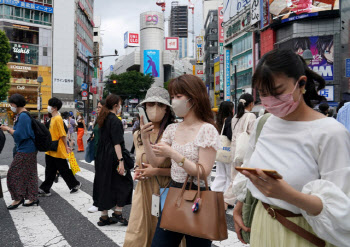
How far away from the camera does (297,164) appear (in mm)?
1453

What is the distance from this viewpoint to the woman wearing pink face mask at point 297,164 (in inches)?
52.2

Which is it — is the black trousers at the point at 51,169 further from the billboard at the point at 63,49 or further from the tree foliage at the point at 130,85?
the tree foliage at the point at 130,85

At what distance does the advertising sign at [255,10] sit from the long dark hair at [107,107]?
3614cm

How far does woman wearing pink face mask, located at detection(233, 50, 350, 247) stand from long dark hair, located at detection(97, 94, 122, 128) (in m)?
3.37

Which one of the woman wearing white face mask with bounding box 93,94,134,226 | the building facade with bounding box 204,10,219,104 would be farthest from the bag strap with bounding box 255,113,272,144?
the building facade with bounding box 204,10,219,104

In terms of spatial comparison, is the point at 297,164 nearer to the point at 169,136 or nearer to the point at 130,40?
the point at 169,136

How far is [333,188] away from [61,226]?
4275mm

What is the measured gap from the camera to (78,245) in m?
4.02

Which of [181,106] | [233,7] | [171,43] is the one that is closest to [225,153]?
[181,106]

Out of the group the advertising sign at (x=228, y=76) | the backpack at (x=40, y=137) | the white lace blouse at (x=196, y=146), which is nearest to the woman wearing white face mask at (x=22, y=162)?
the backpack at (x=40, y=137)

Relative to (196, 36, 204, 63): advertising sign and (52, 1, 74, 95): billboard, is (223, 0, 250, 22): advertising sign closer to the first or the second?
(52, 1, 74, 95): billboard

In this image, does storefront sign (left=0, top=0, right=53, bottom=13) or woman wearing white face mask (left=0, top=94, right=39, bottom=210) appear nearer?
woman wearing white face mask (left=0, top=94, right=39, bottom=210)

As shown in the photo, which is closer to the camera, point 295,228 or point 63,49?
point 295,228

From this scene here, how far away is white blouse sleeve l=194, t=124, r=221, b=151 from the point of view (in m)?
2.31
